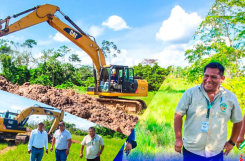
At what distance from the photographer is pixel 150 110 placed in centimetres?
326

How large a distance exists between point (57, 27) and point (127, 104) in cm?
522

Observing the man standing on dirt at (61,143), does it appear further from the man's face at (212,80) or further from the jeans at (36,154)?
the man's face at (212,80)

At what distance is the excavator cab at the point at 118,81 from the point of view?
11.6 m

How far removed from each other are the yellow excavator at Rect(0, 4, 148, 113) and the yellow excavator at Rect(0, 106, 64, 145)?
26.6 ft

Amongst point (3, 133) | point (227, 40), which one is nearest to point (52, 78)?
point (3, 133)

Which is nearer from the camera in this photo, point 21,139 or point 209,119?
point 209,119

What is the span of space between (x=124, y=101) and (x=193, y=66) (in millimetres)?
8700

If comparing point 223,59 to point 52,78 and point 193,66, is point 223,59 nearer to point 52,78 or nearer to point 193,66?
point 193,66

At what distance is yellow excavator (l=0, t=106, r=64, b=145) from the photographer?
3.09m

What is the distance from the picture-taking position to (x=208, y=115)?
239 centimetres

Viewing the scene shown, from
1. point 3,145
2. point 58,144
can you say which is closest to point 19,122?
point 3,145

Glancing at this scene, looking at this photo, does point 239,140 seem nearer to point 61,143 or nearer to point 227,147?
point 227,147

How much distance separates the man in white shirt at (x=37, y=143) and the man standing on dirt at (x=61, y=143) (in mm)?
118

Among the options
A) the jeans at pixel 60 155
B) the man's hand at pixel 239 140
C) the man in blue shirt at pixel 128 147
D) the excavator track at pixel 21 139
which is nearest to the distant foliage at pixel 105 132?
the man in blue shirt at pixel 128 147
